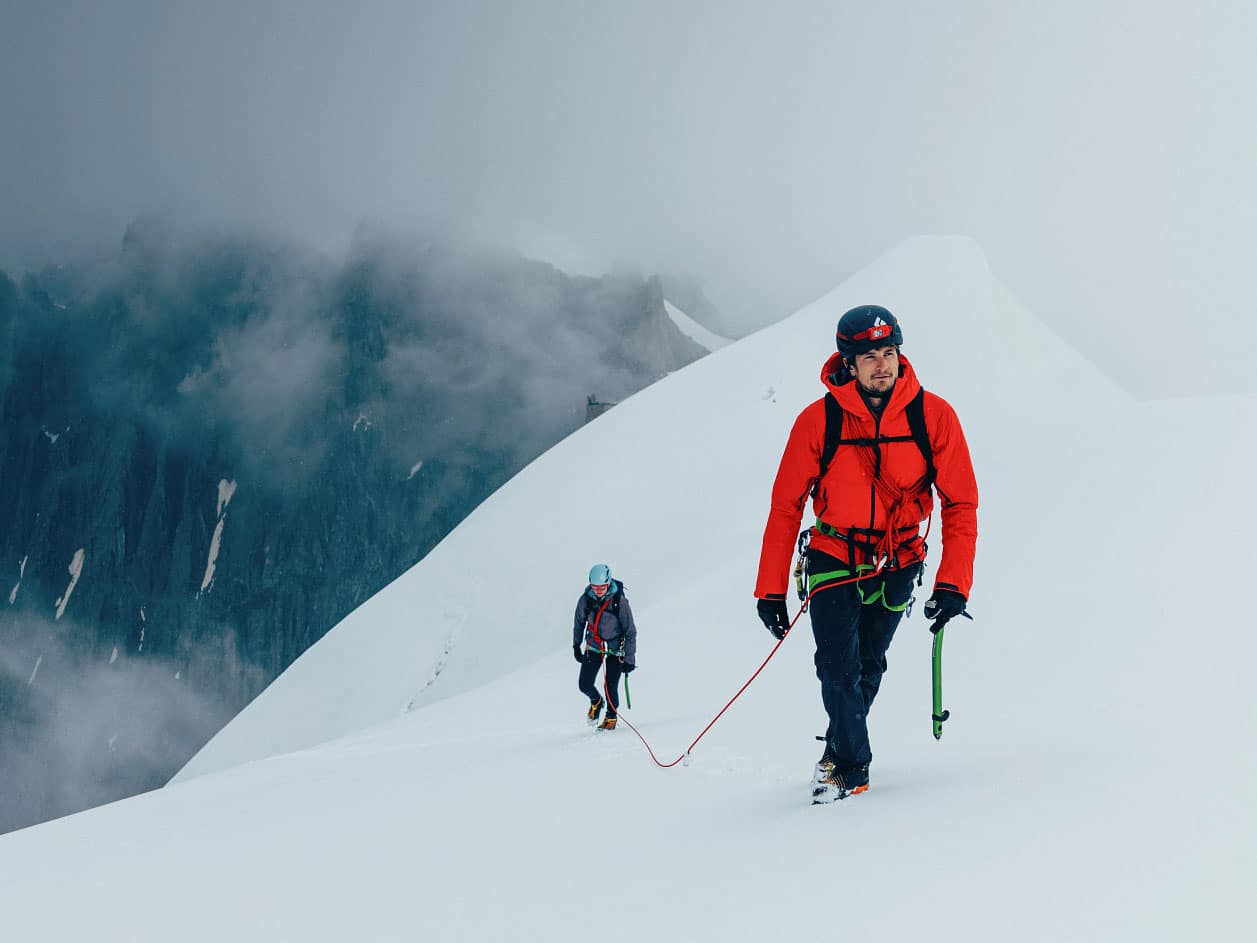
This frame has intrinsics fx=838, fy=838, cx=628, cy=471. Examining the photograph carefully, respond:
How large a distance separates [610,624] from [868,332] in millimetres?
6758

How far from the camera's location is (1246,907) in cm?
249

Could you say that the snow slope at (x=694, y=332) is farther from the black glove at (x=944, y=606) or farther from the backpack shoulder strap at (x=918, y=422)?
the black glove at (x=944, y=606)

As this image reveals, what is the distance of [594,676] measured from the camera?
35.0 feet

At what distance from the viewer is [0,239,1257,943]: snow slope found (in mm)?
3023

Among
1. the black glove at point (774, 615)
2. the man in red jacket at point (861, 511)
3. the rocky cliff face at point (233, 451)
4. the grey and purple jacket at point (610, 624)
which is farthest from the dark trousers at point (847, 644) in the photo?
the rocky cliff face at point (233, 451)

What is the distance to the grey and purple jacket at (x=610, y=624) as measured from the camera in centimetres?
1033

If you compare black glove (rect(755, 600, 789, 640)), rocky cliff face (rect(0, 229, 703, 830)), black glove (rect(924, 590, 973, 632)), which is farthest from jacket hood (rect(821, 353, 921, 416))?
rocky cliff face (rect(0, 229, 703, 830))

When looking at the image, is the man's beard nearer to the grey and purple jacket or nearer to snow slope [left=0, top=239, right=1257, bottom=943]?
snow slope [left=0, top=239, right=1257, bottom=943]

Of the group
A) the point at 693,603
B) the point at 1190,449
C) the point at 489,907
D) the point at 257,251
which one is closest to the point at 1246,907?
the point at 489,907

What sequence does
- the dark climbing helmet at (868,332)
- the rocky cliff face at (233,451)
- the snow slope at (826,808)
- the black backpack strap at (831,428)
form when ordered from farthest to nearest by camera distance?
the rocky cliff face at (233,451) → the black backpack strap at (831,428) → the dark climbing helmet at (868,332) → the snow slope at (826,808)

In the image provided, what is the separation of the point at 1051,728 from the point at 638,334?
15590 centimetres

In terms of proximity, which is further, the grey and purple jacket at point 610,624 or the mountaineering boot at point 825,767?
the grey and purple jacket at point 610,624

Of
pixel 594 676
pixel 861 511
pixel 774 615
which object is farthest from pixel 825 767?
pixel 594 676

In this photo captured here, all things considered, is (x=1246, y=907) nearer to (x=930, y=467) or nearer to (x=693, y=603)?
(x=930, y=467)
